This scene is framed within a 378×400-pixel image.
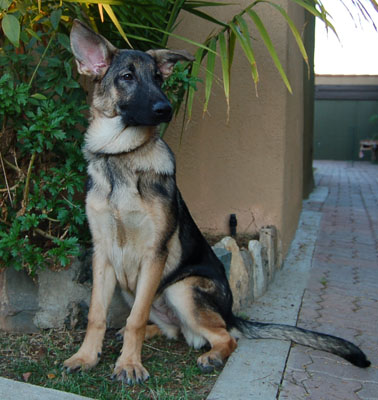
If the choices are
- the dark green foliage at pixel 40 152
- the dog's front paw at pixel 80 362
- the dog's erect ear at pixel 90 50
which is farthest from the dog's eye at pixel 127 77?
the dog's front paw at pixel 80 362

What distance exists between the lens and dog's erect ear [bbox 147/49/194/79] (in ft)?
10.0

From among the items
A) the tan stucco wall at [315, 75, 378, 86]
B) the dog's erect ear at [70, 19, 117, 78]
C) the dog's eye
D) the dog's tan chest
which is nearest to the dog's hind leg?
the dog's tan chest

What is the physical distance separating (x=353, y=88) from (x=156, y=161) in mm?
20461

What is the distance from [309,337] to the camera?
314 centimetres

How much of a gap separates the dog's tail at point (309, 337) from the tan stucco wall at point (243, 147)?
1.65 m

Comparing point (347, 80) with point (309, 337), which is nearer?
point (309, 337)

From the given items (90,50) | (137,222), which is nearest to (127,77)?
(90,50)

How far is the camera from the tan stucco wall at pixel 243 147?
15.1 feet

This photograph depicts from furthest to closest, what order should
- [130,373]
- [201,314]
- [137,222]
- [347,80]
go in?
[347,80], [201,314], [137,222], [130,373]

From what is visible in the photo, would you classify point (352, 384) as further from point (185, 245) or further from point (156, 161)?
point (156, 161)

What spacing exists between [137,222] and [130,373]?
0.78 m

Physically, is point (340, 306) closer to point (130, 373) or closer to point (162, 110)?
point (130, 373)

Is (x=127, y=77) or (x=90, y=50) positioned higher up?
(x=90, y=50)

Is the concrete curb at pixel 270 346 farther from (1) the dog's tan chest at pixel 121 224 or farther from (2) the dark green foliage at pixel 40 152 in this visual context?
(2) the dark green foliage at pixel 40 152
